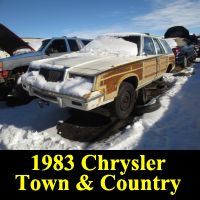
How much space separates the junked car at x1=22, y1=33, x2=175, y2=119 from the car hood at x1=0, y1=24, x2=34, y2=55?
3906mm

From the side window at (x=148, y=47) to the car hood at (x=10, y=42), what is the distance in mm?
4805

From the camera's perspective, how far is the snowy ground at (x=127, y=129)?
11.3ft

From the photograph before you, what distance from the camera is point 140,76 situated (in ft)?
15.4

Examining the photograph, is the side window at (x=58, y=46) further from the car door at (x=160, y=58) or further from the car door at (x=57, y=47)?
the car door at (x=160, y=58)

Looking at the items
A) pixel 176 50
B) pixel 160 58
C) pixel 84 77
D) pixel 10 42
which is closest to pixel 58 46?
pixel 10 42

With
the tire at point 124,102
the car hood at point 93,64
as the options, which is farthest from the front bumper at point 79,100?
the tire at point 124,102

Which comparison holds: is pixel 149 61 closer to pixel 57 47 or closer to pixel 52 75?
pixel 52 75

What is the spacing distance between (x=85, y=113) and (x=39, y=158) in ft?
6.95

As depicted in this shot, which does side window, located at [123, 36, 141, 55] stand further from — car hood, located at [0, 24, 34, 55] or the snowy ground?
car hood, located at [0, 24, 34, 55]

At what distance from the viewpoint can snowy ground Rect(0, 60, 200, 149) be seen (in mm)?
3453

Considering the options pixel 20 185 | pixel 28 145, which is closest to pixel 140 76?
pixel 28 145

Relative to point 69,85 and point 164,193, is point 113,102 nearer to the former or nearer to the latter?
point 69,85

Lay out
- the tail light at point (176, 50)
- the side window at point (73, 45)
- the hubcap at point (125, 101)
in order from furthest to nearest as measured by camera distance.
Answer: the tail light at point (176, 50) < the side window at point (73, 45) < the hubcap at point (125, 101)

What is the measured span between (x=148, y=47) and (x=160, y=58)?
663mm
